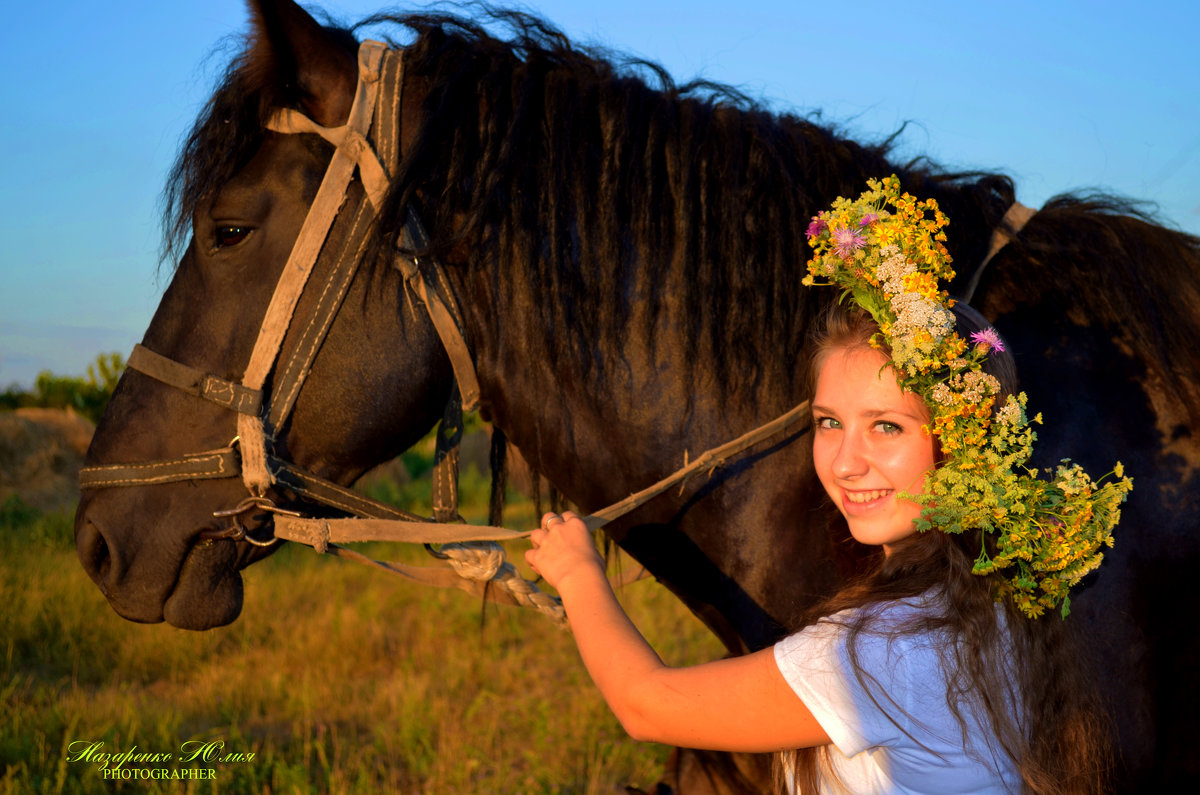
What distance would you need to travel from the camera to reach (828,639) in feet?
4.26

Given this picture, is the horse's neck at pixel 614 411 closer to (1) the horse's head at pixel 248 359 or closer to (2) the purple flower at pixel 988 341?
(1) the horse's head at pixel 248 359

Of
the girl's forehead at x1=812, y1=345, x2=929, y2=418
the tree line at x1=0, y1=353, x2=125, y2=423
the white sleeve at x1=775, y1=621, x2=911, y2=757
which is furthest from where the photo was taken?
the tree line at x1=0, y1=353, x2=125, y2=423

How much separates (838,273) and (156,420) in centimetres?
165

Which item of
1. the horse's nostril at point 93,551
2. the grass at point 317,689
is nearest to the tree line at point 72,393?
the grass at point 317,689

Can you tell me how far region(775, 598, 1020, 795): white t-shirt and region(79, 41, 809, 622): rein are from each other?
24.0 inches

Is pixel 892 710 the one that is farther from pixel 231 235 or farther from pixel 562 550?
pixel 231 235

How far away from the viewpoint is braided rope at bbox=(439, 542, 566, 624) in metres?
2.05

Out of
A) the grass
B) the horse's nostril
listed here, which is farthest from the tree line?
the horse's nostril

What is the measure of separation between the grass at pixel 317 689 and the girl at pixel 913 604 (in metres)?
2.67

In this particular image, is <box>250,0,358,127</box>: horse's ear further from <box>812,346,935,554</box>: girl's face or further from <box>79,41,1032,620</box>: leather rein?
<box>812,346,935,554</box>: girl's face

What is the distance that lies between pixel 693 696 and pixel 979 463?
2.07 ft

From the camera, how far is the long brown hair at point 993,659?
1.31m

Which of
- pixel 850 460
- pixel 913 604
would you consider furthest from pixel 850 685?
pixel 850 460

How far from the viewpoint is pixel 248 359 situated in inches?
75.8
